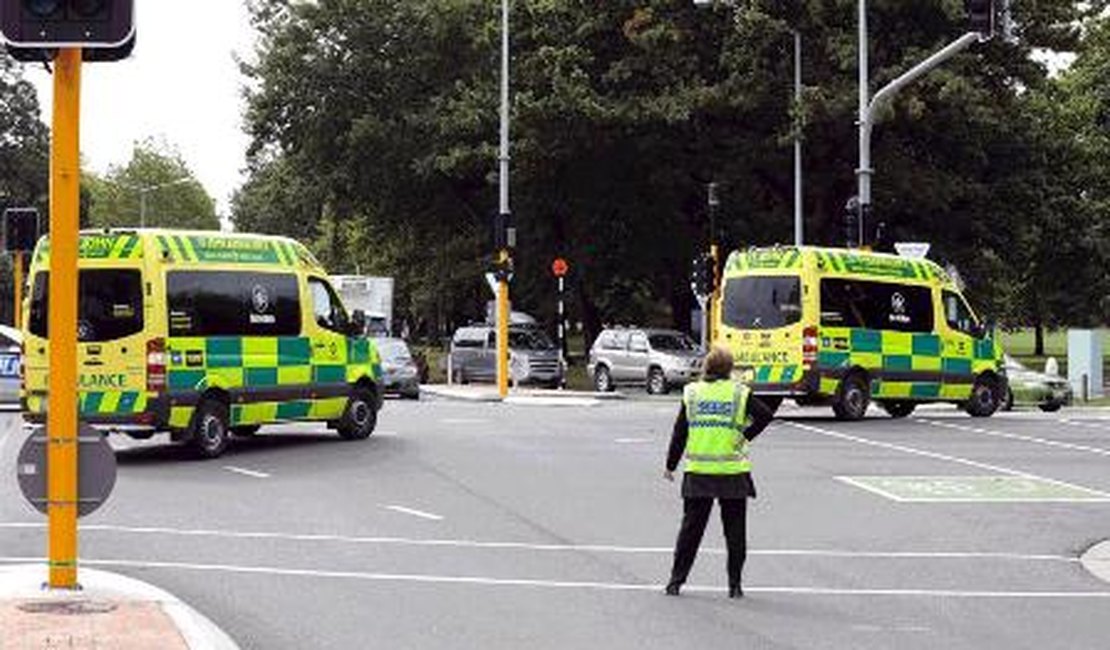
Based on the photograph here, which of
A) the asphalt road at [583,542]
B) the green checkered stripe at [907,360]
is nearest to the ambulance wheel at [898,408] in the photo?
the green checkered stripe at [907,360]

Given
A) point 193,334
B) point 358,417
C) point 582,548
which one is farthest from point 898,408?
point 582,548

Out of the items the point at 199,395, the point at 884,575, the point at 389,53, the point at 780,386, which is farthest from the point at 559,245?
the point at 884,575

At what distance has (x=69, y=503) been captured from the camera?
29.9 feet

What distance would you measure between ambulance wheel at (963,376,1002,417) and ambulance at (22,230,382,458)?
1286cm

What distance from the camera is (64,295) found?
9.02 m

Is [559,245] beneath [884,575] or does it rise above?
above

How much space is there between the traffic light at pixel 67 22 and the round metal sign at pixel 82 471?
2146mm

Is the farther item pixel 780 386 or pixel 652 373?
pixel 652 373

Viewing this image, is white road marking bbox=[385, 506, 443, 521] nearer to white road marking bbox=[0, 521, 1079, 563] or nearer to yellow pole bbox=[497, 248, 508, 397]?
white road marking bbox=[0, 521, 1079, 563]

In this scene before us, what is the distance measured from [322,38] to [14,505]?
42055 mm

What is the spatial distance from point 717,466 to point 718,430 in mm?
225

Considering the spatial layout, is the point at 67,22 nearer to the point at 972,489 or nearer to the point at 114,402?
the point at 114,402

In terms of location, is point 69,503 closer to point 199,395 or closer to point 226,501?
point 226,501

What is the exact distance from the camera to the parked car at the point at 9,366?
29625mm
